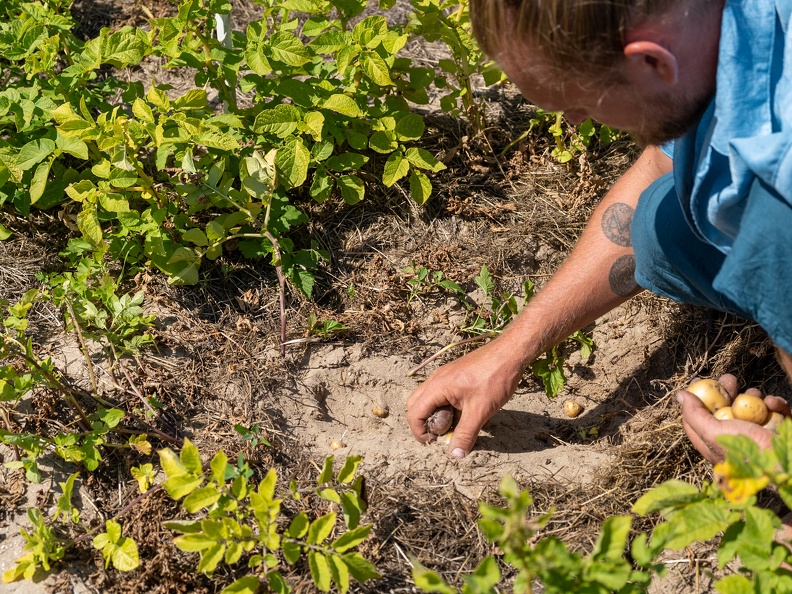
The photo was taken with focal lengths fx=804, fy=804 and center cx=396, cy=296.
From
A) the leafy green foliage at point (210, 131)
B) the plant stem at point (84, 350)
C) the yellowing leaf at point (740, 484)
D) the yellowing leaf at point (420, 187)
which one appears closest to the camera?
the yellowing leaf at point (740, 484)

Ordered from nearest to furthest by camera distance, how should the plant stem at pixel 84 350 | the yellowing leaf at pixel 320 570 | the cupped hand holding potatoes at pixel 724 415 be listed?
the yellowing leaf at pixel 320 570 → the cupped hand holding potatoes at pixel 724 415 → the plant stem at pixel 84 350

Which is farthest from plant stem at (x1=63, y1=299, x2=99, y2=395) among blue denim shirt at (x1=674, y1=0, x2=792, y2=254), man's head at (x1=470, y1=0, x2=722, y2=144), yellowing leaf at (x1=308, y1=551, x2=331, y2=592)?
blue denim shirt at (x1=674, y1=0, x2=792, y2=254)

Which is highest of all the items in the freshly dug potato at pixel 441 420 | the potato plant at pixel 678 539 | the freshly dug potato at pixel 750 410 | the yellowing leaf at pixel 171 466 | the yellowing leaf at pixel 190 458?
the potato plant at pixel 678 539

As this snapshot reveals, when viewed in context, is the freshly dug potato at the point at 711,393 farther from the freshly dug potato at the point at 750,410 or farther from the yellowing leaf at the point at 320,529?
the yellowing leaf at the point at 320,529

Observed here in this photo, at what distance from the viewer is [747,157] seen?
1.54m

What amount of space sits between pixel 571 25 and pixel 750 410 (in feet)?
4.56

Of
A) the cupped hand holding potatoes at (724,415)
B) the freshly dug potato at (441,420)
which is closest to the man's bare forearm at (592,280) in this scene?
the freshly dug potato at (441,420)

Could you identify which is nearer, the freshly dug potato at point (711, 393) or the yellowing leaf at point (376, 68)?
the freshly dug potato at point (711, 393)

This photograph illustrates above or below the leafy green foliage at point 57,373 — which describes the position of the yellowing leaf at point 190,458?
above

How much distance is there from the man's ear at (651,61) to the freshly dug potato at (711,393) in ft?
3.89

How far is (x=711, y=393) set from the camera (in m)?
2.48

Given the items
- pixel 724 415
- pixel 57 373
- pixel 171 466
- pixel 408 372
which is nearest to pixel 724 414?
pixel 724 415

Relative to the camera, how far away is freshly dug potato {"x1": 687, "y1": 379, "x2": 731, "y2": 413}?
8.09 feet

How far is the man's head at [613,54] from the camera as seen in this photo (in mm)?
1545
